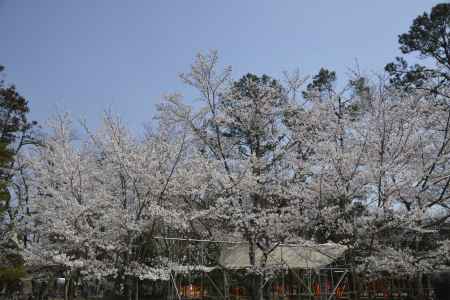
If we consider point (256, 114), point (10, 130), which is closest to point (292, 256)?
point (256, 114)

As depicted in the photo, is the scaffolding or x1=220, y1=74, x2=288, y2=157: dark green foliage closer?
the scaffolding

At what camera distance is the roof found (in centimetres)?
1351

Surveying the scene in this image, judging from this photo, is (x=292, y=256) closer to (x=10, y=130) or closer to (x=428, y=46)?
(x=428, y=46)

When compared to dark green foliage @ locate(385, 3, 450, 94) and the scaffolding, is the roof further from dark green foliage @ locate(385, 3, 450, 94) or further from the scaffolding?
dark green foliage @ locate(385, 3, 450, 94)

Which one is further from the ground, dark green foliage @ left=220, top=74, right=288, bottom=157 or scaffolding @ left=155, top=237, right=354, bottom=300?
dark green foliage @ left=220, top=74, right=288, bottom=157

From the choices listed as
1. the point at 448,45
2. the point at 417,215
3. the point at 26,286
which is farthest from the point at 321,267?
the point at 26,286

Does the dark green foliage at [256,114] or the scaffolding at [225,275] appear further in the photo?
the dark green foliage at [256,114]

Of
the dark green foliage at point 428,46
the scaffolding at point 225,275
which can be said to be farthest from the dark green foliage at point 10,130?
the dark green foliage at point 428,46

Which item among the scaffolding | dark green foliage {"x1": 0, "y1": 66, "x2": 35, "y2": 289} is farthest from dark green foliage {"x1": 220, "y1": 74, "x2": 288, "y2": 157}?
dark green foliage {"x1": 0, "y1": 66, "x2": 35, "y2": 289}

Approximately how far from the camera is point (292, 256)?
14500 millimetres

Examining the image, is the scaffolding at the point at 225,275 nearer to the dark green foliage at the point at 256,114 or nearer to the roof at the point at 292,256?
the roof at the point at 292,256

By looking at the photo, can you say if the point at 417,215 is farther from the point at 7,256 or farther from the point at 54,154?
the point at 7,256

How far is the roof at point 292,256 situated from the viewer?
1351 cm

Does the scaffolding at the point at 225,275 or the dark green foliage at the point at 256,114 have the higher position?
the dark green foliage at the point at 256,114
